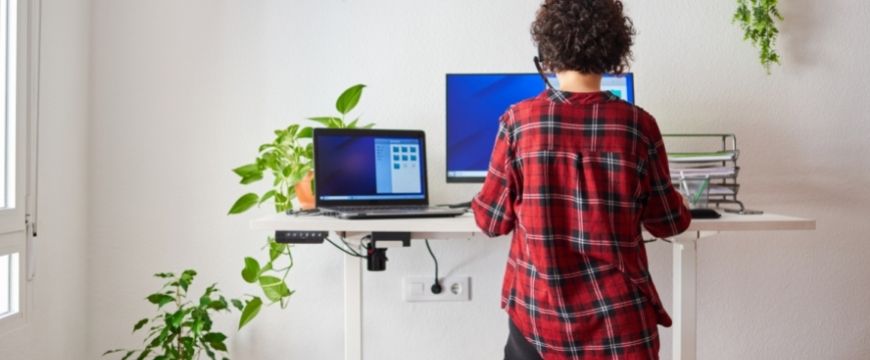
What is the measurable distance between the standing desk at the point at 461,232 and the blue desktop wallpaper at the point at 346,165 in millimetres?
175

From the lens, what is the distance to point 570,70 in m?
1.12

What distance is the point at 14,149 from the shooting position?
5.42ft

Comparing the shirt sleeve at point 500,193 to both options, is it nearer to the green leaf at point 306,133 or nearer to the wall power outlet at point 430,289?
the green leaf at point 306,133

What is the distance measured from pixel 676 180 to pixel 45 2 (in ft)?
6.23

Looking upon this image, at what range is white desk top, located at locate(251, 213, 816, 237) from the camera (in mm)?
1344

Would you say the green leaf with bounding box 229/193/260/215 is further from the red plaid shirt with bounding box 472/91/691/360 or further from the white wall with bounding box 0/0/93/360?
the red plaid shirt with bounding box 472/91/691/360

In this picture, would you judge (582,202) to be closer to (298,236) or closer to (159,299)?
(298,236)

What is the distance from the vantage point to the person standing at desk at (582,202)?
3.39ft

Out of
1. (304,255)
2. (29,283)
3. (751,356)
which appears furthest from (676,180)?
(29,283)

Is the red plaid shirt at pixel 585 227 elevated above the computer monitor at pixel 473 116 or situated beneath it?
situated beneath

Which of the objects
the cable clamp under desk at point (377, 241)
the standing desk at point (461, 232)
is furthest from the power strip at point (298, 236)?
the cable clamp under desk at point (377, 241)

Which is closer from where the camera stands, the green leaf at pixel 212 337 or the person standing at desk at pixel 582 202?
the person standing at desk at pixel 582 202

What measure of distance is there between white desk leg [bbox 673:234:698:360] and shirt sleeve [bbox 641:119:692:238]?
53cm

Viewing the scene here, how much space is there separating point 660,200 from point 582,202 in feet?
0.61
